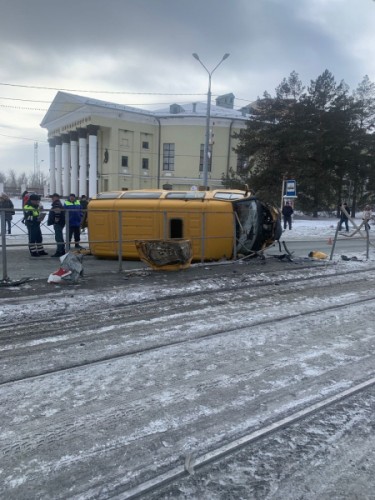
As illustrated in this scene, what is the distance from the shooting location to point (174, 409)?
3.15 metres

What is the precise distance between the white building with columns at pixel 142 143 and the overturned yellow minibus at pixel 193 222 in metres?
42.7

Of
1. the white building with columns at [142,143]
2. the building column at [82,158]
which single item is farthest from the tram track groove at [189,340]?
the building column at [82,158]

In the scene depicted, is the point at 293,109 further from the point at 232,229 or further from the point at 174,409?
the point at 174,409

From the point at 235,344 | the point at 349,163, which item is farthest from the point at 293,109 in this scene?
the point at 235,344

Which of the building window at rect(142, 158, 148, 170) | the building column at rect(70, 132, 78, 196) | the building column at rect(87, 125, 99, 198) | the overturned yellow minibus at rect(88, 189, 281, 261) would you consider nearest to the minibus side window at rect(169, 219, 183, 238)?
the overturned yellow minibus at rect(88, 189, 281, 261)

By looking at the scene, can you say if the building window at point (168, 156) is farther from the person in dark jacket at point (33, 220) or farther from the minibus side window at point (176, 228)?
the minibus side window at point (176, 228)

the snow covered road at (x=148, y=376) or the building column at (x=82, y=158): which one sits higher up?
the building column at (x=82, y=158)

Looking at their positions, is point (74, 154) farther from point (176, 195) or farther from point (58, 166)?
point (176, 195)

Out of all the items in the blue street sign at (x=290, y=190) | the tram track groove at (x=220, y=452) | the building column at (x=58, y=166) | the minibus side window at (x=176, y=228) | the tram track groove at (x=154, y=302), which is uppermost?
the building column at (x=58, y=166)

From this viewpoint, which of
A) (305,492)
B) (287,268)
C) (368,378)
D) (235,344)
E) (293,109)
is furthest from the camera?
(293,109)

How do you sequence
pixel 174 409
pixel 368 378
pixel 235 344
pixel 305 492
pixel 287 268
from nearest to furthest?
pixel 305 492 → pixel 174 409 → pixel 368 378 → pixel 235 344 → pixel 287 268

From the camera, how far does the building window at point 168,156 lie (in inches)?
2211

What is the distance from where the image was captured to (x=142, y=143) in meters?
56.3

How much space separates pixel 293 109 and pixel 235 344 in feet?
111
